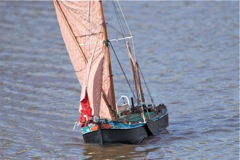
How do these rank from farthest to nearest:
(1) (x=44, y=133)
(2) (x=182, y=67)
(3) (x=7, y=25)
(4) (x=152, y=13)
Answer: (4) (x=152, y=13) < (3) (x=7, y=25) < (2) (x=182, y=67) < (1) (x=44, y=133)

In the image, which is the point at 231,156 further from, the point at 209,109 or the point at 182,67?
the point at 182,67

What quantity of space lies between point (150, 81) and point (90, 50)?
11790 mm

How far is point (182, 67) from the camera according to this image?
157 ft

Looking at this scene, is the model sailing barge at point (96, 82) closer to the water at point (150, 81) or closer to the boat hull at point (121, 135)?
the boat hull at point (121, 135)

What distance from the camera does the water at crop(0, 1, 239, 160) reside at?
109ft

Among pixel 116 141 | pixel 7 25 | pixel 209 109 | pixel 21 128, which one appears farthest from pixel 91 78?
pixel 7 25

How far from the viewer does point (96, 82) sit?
1246 inches

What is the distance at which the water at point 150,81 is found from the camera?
33.3m

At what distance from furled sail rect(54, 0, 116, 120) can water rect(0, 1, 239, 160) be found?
2.08 metres

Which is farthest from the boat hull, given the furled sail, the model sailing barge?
the furled sail

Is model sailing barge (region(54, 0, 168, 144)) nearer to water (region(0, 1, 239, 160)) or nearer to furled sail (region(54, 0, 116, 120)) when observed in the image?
furled sail (region(54, 0, 116, 120))

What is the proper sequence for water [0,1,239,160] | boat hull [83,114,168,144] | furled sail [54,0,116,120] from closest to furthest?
1. furled sail [54,0,116,120]
2. boat hull [83,114,168,144]
3. water [0,1,239,160]

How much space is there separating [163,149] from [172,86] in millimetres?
11093

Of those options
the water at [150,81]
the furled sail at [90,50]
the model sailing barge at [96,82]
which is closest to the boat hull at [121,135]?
the model sailing barge at [96,82]
